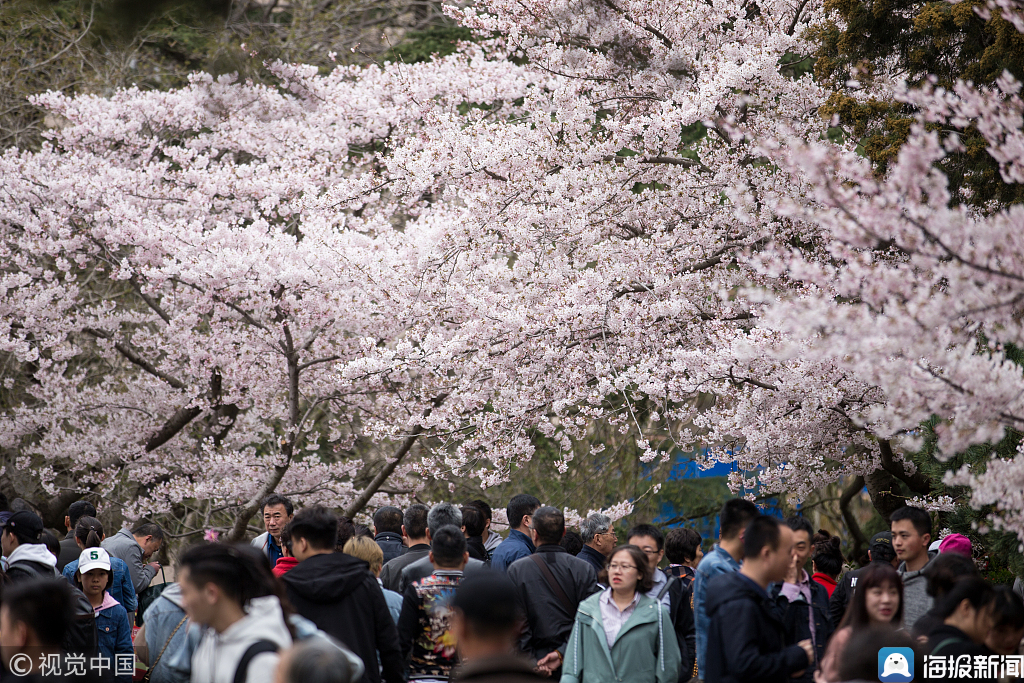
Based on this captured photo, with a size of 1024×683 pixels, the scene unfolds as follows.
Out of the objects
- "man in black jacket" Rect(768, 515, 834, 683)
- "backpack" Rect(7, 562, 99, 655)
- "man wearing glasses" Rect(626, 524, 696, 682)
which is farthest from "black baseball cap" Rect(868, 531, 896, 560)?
"backpack" Rect(7, 562, 99, 655)

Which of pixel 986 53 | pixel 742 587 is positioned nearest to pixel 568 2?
pixel 986 53

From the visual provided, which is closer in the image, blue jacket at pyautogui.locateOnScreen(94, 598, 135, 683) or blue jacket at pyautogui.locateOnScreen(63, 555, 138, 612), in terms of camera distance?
blue jacket at pyautogui.locateOnScreen(94, 598, 135, 683)

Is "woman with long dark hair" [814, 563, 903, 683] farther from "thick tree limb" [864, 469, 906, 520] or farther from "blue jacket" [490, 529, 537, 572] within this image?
"thick tree limb" [864, 469, 906, 520]

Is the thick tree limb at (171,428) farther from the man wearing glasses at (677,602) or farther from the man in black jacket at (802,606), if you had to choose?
the man in black jacket at (802,606)

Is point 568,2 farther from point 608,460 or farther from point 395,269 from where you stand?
point 608,460

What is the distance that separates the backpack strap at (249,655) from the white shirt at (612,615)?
6.77 ft

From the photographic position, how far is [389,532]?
266 inches

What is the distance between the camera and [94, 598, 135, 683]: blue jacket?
207 inches

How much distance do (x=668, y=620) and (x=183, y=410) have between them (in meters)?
8.98

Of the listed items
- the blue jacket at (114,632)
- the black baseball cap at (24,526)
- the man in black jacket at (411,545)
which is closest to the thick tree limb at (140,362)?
the black baseball cap at (24,526)

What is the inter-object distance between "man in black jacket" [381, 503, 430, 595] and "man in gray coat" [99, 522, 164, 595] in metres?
2.06

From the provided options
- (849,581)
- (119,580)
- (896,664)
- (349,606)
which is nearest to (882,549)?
(849,581)

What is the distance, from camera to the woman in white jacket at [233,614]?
2.83 m

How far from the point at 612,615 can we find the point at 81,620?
112 inches
